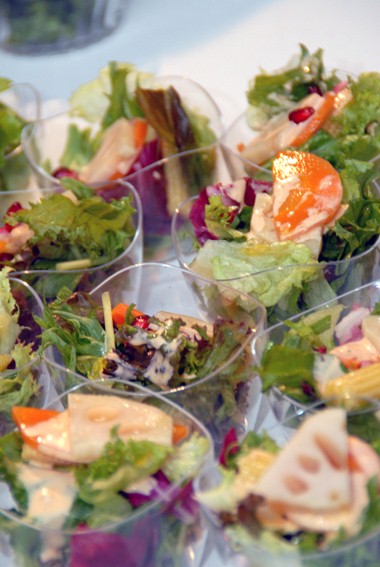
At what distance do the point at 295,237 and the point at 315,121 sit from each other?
1.60 feet

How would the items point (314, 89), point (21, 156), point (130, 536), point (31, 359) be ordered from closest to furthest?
point (130, 536)
point (31, 359)
point (314, 89)
point (21, 156)

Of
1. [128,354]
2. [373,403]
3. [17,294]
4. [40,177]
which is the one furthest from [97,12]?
[373,403]

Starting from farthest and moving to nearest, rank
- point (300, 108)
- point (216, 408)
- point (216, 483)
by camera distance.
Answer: point (300, 108) → point (216, 408) → point (216, 483)

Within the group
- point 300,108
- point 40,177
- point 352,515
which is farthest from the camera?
point 40,177

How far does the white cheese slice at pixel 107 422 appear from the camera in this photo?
149cm

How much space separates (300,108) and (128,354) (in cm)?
102

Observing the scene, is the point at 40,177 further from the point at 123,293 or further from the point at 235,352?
the point at 235,352

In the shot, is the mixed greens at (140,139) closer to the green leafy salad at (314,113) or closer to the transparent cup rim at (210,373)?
the green leafy salad at (314,113)

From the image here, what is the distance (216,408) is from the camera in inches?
67.1

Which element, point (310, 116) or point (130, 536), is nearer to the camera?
point (130, 536)

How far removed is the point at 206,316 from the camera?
2023mm

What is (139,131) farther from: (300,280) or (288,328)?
(288,328)

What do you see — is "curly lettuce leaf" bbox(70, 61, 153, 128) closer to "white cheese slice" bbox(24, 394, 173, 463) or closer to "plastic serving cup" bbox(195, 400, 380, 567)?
"white cheese slice" bbox(24, 394, 173, 463)

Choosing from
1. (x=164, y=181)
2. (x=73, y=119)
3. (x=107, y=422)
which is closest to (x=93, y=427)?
(x=107, y=422)
